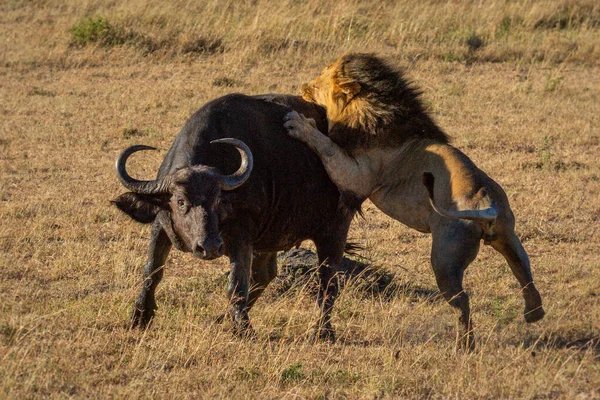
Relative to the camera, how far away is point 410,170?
286 inches

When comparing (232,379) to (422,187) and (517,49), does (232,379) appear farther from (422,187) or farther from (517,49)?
(517,49)

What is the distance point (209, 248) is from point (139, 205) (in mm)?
731

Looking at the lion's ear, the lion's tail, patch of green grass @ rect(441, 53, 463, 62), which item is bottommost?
patch of green grass @ rect(441, 53, 463, 62)

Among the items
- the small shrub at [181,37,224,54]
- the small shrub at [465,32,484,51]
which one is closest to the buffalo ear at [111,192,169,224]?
the small shrub at [181,37,224,54]

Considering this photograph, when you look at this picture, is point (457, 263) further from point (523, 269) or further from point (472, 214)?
point (523, 269)

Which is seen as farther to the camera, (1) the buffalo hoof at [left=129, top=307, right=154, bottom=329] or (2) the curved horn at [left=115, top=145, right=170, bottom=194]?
(1) the buffalo hoof at [left=129, top=307, right=154, bottom=329]

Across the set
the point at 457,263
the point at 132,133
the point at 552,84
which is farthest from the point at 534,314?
the point at 552,84

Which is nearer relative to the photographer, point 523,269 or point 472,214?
point 472,214

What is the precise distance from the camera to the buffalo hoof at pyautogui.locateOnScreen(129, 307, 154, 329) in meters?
6.70

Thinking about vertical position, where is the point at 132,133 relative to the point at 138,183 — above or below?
below

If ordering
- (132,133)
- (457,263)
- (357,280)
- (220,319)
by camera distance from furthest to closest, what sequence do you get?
1. (132,133)
2. (357,280)
3. (220,319)
4. (457,263)

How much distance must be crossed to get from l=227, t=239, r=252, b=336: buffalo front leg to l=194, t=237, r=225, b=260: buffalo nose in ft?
1.48

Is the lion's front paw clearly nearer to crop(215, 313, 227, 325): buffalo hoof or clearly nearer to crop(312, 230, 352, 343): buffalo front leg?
crop(312, 230, 352, 343): buffalo front leg

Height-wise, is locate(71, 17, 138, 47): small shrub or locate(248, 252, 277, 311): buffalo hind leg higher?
locate(248, 252, 277, 311): buffalo hind leg
